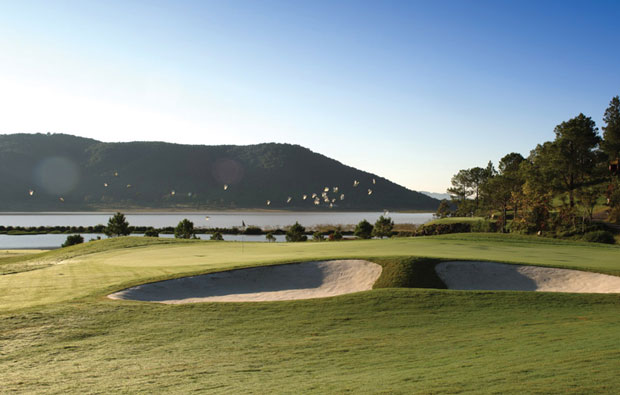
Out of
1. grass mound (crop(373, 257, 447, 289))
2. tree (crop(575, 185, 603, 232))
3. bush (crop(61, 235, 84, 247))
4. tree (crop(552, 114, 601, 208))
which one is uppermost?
tree (crop(552, 114, 601, 208))

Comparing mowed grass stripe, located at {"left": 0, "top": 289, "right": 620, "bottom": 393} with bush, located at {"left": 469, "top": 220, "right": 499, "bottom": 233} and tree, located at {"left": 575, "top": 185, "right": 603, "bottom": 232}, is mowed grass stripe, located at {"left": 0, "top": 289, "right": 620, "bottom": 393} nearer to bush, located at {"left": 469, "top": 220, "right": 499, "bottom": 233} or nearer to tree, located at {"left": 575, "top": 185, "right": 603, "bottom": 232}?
tree, located at {"left": 575, "top": 185, "right": 603, "bottom": 232}

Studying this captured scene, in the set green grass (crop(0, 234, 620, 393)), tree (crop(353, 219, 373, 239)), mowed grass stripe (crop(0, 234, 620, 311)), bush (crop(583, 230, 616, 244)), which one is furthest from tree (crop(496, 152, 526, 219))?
green grass (crop(0, 234, 620, 393))

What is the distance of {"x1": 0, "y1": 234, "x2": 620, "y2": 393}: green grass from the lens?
7.97 m

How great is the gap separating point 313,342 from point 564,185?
70.7 meters

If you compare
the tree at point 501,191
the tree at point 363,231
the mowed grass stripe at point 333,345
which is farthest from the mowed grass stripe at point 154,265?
the tree at point 501,191

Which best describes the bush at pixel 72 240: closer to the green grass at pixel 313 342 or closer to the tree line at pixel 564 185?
the green grass at pixel 313 342

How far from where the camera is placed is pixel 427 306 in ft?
49.1

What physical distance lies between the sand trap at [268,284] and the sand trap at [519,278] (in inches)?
135

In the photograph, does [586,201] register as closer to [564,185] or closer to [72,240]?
[564,185]

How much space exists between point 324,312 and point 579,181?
74898 millimetres

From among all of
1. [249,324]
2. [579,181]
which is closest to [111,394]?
[249,324]

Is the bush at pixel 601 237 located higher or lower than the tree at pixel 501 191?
lower

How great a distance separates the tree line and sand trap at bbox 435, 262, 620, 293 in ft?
129

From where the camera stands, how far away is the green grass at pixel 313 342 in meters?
7.97
